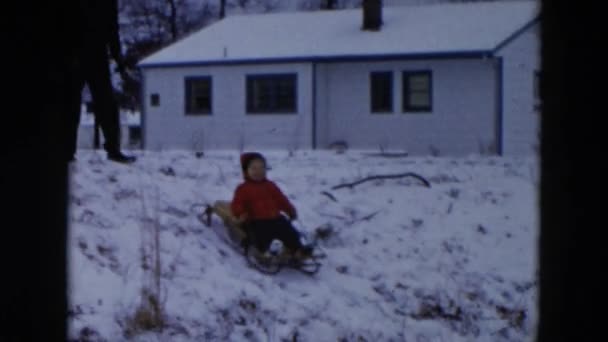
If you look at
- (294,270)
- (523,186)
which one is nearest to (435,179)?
(523,186)

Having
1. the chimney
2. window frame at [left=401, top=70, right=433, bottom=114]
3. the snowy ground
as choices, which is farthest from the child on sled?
A: the chimney

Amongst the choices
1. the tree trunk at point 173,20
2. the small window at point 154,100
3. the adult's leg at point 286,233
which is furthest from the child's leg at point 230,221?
the tree trunk at point 173,20

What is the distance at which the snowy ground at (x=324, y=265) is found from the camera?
6.70m

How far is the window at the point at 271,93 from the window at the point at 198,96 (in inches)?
53.6

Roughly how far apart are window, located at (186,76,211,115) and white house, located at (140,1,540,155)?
28 mm

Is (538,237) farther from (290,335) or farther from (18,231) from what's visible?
(290,335)

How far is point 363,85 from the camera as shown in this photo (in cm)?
2655

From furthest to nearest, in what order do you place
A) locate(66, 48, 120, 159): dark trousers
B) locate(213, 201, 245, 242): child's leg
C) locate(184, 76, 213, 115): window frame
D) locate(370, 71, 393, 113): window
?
locate(184, 76, 213, 115): window frame, locate(370, 71, 393, 113): window, locate(66, 48, 120, 159): dark trousers, locate(213, 201, 245, 242): child's leg

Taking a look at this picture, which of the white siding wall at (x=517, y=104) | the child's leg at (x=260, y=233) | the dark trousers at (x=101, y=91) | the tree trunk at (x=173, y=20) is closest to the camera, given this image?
the child's leg at (x=260, y=233)

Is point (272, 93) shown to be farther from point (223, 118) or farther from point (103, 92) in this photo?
point (103, 92)

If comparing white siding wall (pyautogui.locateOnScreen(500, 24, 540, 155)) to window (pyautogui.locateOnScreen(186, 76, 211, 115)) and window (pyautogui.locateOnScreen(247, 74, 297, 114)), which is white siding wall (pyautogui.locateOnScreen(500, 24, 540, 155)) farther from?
window (pyautogui.locateOnScreen(186, 76, 211, 115))

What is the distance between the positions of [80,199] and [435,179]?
20.3ft

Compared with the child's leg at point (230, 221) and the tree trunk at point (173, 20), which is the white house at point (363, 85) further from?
the child's leg at point (230, 221)

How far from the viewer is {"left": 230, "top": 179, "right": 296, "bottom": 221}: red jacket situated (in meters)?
9.04
